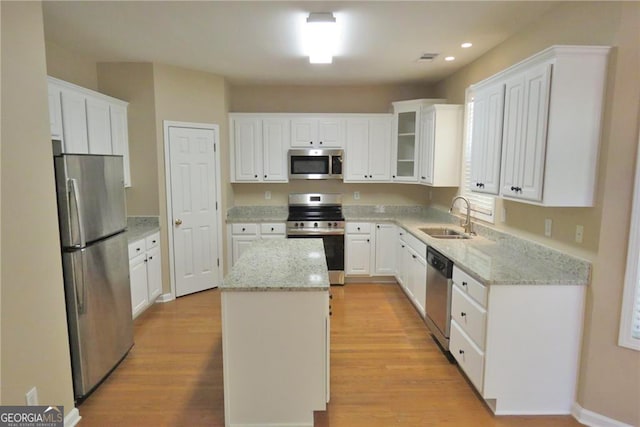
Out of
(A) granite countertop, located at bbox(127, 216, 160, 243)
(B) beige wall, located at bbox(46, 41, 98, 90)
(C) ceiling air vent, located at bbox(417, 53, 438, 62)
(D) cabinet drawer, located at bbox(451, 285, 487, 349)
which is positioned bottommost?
(D) cabinet drawer, located at bbox(451, 285, 487, 349)

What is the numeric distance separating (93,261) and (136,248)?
3.61 ft

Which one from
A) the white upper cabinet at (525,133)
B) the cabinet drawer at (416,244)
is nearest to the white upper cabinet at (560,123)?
the white upper cabinet at (525,133)

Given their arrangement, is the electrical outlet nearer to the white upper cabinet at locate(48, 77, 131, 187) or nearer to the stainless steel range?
the white upper cabinet at locate(48, 77, 131, 187)

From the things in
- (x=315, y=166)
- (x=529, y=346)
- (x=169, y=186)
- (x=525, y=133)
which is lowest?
(x=529, y=346)

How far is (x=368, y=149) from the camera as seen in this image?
4.98m

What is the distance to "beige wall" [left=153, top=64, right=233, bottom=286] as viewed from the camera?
4.02 meters

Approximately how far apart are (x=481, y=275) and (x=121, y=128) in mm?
3773

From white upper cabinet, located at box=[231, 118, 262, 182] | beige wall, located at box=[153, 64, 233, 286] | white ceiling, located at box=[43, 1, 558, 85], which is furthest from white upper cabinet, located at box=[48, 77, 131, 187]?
white upper cabinet, located at box=[231, 118, 262, 182]

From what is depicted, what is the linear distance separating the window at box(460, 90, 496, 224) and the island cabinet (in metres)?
1.21

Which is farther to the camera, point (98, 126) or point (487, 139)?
point (98, 126)

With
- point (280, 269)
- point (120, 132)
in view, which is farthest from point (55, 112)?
point (280, 269)

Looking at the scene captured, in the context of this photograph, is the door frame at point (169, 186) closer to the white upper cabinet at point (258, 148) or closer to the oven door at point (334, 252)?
the white upper cabinet at point (258, 148)

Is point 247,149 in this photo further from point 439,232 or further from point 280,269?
point 280,269

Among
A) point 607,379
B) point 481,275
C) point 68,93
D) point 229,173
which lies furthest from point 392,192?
point 68,93
